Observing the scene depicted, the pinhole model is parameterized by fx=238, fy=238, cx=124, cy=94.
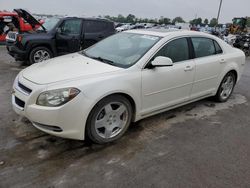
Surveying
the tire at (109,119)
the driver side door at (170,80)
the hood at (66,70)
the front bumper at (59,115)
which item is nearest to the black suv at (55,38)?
the hood at (66,70)

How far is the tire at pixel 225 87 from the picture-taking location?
4891 millimetres

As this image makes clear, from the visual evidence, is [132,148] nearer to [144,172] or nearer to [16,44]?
[144,172]

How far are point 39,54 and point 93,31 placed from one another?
199 centimetres

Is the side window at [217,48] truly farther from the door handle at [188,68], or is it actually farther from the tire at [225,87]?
the door handle at [188,68]

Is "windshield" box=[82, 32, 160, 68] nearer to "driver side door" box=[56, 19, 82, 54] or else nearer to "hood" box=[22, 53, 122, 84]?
"hood" box=[22, 53, 122, 84]

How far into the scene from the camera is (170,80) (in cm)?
366

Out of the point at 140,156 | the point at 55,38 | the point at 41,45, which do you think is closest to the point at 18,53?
the point at 41,45

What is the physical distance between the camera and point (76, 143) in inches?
126

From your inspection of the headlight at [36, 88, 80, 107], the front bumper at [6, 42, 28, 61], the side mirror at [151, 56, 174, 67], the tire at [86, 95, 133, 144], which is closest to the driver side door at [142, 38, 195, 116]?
the side mirror at [151, 56, 174, 67]

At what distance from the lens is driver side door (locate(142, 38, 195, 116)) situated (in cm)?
343

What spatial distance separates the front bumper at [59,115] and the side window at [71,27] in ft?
17.6

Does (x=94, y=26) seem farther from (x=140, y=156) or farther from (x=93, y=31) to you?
(x=140, y=156)

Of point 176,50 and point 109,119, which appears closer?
point 109,119

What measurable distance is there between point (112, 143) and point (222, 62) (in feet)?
9.10
